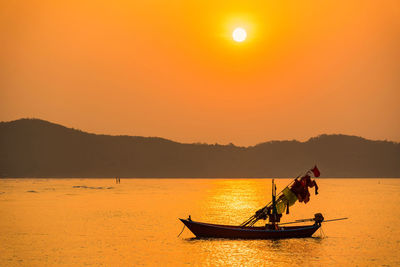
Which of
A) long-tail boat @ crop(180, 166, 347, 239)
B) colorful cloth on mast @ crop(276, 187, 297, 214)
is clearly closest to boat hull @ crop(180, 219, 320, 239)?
long-tail boat @ crop(180, 166, 347, 239)

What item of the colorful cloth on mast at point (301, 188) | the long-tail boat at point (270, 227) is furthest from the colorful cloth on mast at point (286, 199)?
the colorful cloth on mast at point (301, 188)

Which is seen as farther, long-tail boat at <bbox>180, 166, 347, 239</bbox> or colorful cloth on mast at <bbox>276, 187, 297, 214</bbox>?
colorful cloth on mast at <bbox>276, 187, 297, 214</bbox>

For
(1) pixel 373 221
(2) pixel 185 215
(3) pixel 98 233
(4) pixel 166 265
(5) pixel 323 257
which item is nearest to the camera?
(4) pixel 166 265

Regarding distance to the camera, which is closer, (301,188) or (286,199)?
(286,199)

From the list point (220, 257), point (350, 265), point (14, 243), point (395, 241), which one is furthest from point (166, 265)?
point (395, 241)

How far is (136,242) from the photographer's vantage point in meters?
62.8

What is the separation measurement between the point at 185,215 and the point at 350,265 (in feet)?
190

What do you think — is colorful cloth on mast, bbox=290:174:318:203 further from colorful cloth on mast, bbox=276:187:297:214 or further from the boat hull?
the boat hull

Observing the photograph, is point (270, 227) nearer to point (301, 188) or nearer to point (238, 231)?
point (238, 231)

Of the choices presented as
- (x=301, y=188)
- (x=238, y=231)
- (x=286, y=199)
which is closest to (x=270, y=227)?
(x=238, y=231)

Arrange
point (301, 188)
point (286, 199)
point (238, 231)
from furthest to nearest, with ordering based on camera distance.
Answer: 1. point (301, 188)
2. point (286, 199)
3. point (238, 231)

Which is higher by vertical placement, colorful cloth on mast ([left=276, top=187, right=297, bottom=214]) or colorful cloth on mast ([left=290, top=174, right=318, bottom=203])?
colorful cloth on mast ([left=290, top=174, right=318, bottom=203])

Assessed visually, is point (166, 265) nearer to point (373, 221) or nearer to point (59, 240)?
point (59, 240)

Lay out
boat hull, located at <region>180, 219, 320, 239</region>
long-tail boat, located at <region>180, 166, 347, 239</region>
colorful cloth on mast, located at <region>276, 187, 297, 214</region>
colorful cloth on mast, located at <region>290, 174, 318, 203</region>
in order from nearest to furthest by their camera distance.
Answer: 1. boat hull, located at <region>180, 219, 320, 239</region>
2. long-tail boat, located at <region>180, 166, 347, 239</region>
3. colorful cloth on mast, located at <region>276, 187, 297, 214</region>
4. colorful cloth on mast, located at <region>290, 174, 318, 203</region>
